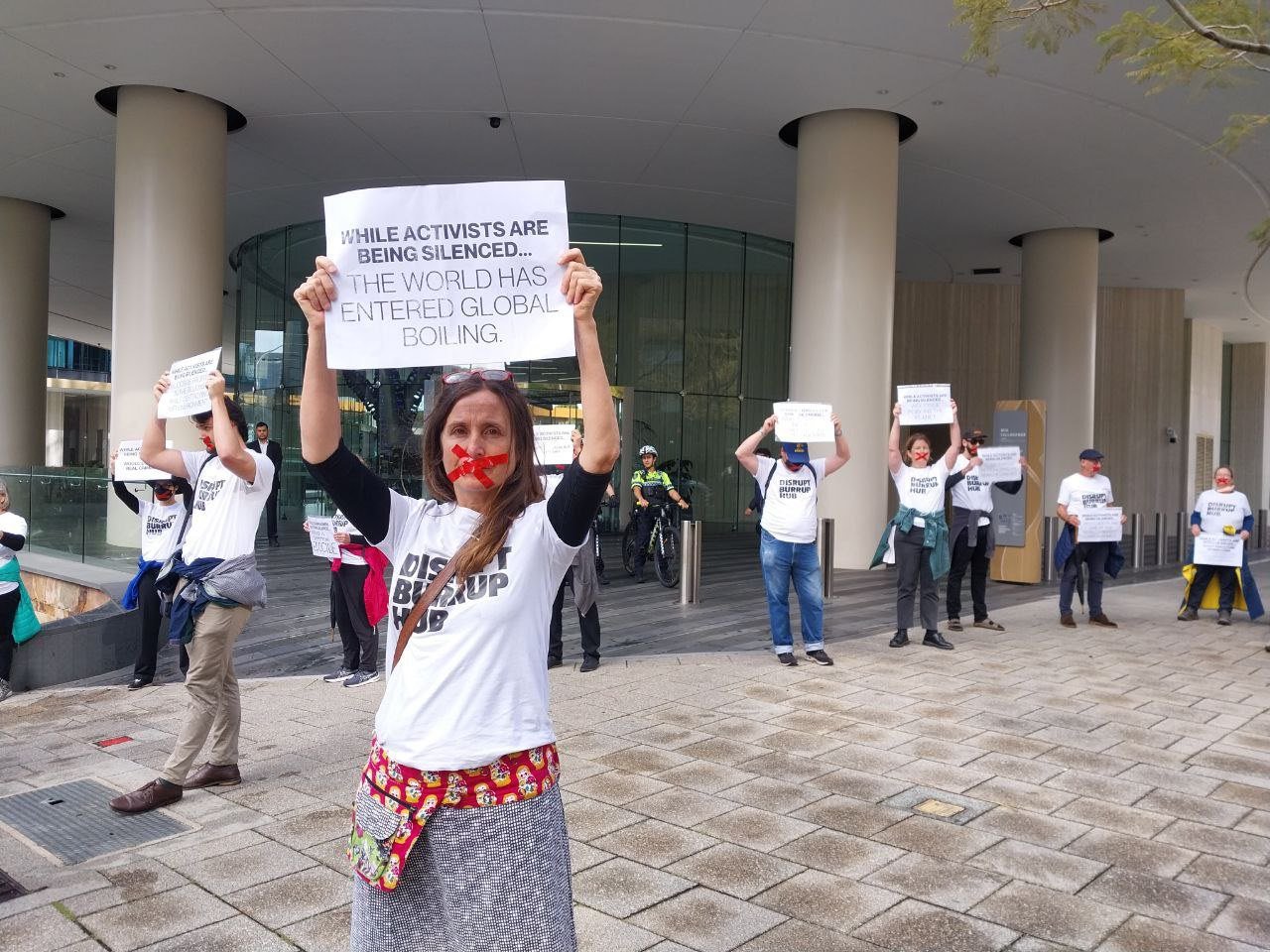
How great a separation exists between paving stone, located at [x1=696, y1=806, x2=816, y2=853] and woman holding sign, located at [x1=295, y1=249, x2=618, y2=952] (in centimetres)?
222

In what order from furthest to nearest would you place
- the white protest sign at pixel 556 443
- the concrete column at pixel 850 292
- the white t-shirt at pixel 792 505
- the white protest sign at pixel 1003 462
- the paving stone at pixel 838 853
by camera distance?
the concrete column at pixel 850 292 → the white protest sign at pixel 1003 462 → the white t-shirt at pixel 792 505 → the white protest sign at pixel 556 443 → the paving stone at pixel 838 853

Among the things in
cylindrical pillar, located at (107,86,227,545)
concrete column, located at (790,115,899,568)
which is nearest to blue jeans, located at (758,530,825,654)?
concrete column, located at (790,115,899,568)

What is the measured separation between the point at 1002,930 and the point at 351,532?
4.82 metres

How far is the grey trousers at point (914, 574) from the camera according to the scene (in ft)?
27.9

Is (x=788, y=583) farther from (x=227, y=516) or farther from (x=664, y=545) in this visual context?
(x=664, y=545)

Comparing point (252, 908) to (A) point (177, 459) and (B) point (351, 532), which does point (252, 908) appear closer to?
(A) point (177, 459)

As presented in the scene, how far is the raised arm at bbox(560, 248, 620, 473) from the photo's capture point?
2029 millimetres

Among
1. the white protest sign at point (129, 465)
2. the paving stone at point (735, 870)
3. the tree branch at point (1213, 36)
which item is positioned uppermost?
the tree branch at point (1213, 36)

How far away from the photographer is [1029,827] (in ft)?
13.9

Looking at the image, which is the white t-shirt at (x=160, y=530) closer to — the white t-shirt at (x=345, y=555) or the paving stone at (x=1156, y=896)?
the white t-shirt at (x=345, y=555)

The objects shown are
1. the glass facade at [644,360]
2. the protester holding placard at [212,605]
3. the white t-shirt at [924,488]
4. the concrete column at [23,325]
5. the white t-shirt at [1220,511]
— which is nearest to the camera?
the protester holding placard at [212,605]

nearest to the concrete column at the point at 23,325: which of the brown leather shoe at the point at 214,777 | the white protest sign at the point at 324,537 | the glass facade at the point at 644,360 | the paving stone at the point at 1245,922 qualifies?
the glass facade at the point at 644,360

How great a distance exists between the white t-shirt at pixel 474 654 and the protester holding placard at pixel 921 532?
6.71m

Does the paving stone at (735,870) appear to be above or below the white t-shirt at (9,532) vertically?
below
